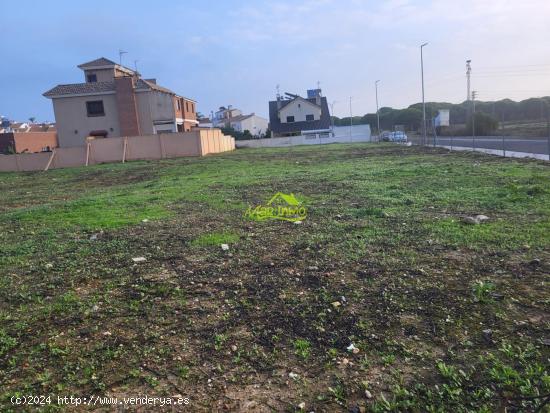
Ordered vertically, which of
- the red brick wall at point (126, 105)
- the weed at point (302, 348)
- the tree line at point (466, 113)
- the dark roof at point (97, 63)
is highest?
the dark roof at point (97, 63)

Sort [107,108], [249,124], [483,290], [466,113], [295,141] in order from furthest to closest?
[249,124], [295,141], [466,113], [107,108], [483,290]

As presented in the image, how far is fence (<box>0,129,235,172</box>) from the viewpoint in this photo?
95.9 ft

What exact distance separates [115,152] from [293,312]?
98.1 ft

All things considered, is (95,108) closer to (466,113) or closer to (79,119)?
(79,119)

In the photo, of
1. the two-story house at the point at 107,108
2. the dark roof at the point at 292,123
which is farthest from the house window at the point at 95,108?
the dark roof at the point at 292,123

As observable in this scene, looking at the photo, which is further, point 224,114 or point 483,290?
point 224,114

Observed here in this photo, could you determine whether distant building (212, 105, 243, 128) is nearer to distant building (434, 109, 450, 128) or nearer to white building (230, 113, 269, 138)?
white building (230, 113, 269, 138)

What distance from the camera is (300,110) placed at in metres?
61.0

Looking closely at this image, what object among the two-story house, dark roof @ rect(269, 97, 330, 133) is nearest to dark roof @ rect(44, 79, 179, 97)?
the two-story house

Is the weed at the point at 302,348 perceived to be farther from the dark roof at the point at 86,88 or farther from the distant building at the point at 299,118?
the distant building at the point at 299,118

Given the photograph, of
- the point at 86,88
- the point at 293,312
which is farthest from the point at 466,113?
the point at 293,312

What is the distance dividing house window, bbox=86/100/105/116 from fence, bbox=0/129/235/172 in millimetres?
8411

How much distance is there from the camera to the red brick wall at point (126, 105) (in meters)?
36.9

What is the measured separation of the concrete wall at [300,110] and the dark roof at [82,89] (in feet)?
92.7
